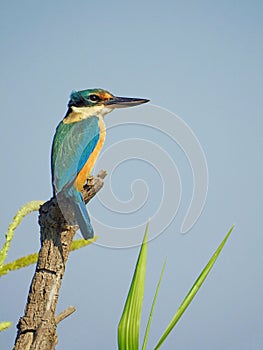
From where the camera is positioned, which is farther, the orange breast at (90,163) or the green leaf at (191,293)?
the orange breast at (90,163)

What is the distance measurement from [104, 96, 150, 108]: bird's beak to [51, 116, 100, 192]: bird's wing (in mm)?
79

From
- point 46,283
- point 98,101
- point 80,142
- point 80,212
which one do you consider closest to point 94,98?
point 98,101

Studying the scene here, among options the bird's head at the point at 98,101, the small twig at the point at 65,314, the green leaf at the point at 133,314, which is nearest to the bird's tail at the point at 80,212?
the small twig at the point at 65,314

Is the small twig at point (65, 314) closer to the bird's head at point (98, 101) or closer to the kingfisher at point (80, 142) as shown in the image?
the kingfisher at point (80, 142)

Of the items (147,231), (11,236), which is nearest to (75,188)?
(11,236)

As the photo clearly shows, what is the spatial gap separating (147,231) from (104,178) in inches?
24.7

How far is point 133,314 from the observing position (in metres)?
1.09

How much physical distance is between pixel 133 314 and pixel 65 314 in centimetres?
53

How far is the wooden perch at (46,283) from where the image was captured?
1.43m

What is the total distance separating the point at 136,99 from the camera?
1930 mm

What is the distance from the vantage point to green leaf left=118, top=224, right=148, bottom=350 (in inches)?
42.1

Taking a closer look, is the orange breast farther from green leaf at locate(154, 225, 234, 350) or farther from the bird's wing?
green leaf at locate(154, 225, 234, 350)

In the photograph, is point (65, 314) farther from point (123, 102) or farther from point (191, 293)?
point (123, 102)

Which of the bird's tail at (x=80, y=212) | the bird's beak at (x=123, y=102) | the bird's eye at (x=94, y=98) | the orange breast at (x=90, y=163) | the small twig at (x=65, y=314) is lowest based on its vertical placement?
the small twig at (x=65, y=314)
